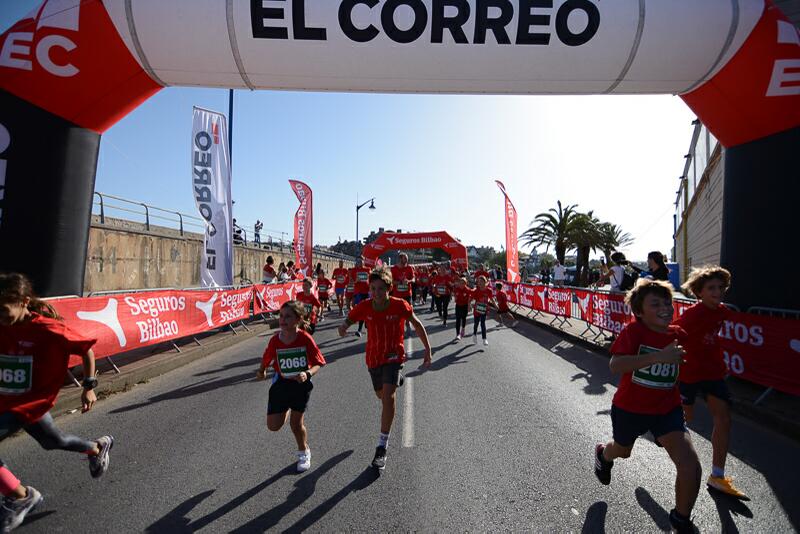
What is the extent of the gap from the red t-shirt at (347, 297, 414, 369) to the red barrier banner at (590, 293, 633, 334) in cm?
640

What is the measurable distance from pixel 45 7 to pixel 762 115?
9.37 m

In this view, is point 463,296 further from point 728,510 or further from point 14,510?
point 14,510

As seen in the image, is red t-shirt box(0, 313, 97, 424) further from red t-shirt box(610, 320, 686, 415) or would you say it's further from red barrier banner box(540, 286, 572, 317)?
red barrier banner box(540, 286, 572, 317)

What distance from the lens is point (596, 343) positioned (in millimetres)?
9734

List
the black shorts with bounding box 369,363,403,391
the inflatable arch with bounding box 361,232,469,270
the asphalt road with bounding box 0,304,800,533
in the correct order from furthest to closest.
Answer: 1. the inflatable arch with bounding box 361,232,469,270
2. the black shorts with bounding box 369,363,403,391
3. the asphalt road with bounding box 0,304,800,533

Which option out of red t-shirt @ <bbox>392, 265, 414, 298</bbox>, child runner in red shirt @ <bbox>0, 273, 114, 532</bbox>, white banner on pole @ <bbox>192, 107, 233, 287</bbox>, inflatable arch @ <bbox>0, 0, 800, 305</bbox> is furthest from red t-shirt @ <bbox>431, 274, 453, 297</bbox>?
child runner in red shirt @ <bbox>0, 273, 114, 532</bbox>

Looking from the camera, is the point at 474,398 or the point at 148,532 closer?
the point at 148,532

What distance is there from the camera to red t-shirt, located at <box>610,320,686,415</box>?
2920 mm

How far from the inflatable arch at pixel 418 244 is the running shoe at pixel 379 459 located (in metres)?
19.5

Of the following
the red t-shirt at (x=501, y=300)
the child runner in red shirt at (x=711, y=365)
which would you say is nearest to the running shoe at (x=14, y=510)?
the child runner in red shirt at (x=711, y=365)

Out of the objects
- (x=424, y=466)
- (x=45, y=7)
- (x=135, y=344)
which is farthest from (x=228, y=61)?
(x=424, y=466)

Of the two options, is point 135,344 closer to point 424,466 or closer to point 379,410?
point 379,410

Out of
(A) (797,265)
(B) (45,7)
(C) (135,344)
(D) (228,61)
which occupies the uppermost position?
(B) (45,7)

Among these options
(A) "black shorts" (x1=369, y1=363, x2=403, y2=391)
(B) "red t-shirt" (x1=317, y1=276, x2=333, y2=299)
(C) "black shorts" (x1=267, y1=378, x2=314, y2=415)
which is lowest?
(C) "black shorts" (x1=267, y1=378, x2=314, y2=415)
